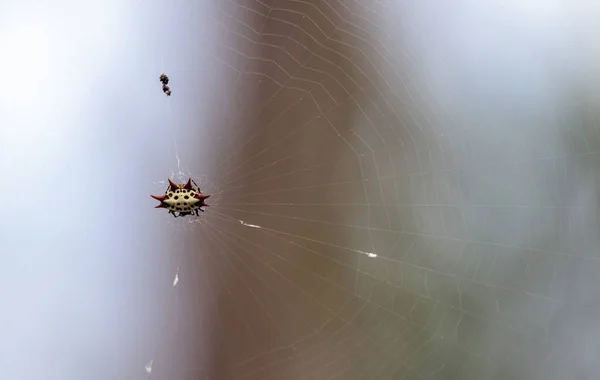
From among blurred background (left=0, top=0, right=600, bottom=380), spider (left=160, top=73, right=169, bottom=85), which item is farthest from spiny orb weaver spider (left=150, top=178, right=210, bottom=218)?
spider (left=160, top=73, right=169, bottom=85)

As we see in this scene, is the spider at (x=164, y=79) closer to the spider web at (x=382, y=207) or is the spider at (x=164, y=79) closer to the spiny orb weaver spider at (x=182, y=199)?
the spider web at (x=382, y=207)

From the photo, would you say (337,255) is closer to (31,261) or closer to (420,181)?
(420,181)

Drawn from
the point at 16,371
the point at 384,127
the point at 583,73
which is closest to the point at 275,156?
the point at 384,127

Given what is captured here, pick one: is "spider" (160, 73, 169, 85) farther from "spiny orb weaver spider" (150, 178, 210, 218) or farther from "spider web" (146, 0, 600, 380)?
"spiny orb weaver spider" (150, 178, 210, 218)

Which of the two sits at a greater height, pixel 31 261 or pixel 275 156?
pixel 275 156

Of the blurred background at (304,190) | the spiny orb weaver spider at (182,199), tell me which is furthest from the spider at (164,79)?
the spiny orb weaver spider at (182,199)

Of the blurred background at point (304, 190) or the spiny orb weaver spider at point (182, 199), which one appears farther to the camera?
the spiny orb weaver spider at point (182, 199)

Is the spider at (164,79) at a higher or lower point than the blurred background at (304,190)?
higher
